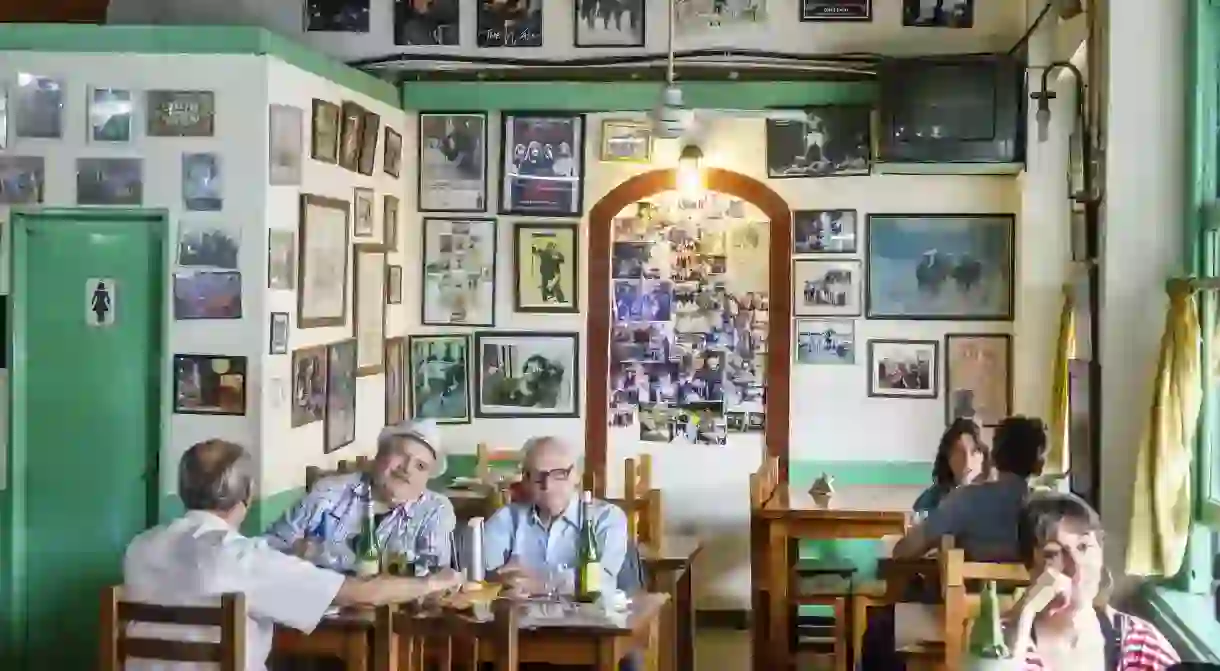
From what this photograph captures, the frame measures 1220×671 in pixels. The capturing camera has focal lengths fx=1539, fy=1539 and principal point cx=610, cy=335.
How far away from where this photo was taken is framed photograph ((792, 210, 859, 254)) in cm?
809

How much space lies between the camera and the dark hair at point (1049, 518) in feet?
11.9

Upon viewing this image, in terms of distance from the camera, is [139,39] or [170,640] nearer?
[170,640]

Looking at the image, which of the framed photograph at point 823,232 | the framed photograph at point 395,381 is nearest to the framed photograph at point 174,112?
the framed photograph at point 395,381

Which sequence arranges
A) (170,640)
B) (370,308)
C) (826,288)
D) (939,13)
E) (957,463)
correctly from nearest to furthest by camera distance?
(170,640) < (957,463) < (370,308) < (939,13) < (826,288)

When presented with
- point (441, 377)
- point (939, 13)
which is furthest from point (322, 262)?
point (939, 13)

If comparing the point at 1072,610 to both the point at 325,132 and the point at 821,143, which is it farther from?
the point at 821,143

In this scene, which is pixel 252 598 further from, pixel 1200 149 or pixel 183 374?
pixel 1200 149

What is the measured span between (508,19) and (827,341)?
2.38 meters

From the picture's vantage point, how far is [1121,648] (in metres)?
3.68

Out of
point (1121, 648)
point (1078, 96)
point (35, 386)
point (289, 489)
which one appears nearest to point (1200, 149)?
point (1078, 96)

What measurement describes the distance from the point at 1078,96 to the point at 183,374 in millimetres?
3714

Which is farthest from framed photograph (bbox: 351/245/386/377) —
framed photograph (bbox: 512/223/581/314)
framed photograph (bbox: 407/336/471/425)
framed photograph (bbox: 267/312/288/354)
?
framed photograph (bbox: 267/312/288/354)

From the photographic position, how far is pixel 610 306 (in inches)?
326

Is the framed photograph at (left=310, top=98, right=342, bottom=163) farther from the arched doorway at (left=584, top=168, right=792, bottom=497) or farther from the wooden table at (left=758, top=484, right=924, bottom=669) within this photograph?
the wooden table at (left=758, top=484, right=924, bottom=669)
